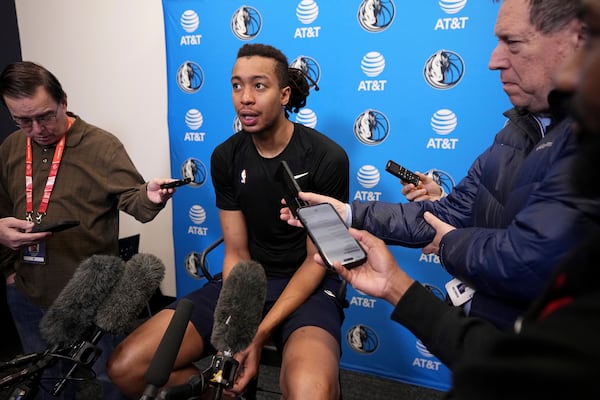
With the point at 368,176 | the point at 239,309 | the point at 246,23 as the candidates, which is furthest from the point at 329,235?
the point at 246,23

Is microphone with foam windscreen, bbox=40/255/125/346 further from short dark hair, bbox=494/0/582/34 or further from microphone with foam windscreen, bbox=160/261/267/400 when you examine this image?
short dark hair, bbox=494/0/582/34

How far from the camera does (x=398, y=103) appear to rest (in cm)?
193

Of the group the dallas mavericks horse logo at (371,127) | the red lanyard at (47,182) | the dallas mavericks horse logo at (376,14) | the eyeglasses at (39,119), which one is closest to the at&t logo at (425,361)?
the dallas mavericks horse logo at (371,127)

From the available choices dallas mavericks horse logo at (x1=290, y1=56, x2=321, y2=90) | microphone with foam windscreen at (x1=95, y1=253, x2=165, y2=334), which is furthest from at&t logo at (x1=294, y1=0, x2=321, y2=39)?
microphone with foam windscreen at (x1=95, y1=253, x2=165, y2=334)

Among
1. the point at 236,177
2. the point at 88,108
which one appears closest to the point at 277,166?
the point at 236,177

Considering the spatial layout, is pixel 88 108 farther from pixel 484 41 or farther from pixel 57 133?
pixel 484 41

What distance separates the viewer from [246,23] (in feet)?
7.04

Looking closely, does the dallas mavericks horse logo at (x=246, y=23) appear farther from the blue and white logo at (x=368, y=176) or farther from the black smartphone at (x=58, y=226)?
the black smartphone at (x=58, y=226)

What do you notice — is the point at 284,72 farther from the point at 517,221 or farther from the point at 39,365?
the point at 39,365

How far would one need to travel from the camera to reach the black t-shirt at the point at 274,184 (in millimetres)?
1563

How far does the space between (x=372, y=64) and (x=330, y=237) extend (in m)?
1.22

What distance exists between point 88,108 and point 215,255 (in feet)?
4.65

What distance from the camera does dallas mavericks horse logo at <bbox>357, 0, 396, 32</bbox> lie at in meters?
1.86

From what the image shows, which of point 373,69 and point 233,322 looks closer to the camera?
point 233,322
